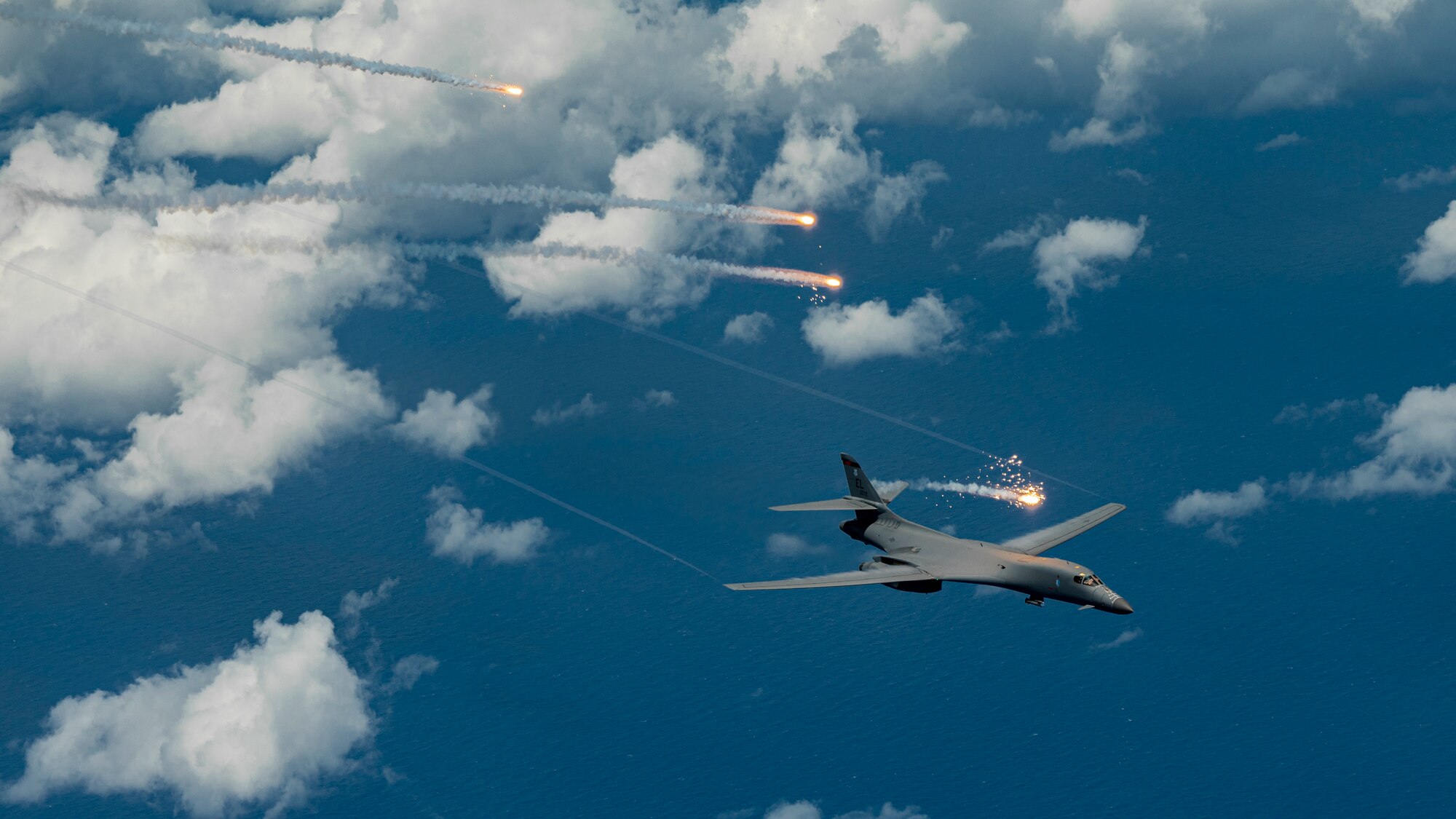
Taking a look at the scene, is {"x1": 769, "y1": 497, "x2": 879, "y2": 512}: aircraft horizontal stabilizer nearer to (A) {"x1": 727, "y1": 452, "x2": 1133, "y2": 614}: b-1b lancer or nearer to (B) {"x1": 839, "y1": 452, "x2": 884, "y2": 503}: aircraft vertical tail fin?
(A) {"x1": 727, "y1": 452, "x2": 1133, "y2": 614}: b-1b lancer

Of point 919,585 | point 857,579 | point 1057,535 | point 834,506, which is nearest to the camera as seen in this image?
point 857,579

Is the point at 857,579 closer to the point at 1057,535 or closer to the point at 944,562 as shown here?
the point at 944,562

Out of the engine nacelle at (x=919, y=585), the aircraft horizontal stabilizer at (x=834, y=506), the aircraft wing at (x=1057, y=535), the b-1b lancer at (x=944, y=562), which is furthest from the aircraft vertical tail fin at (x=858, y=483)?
the aircraft wing at (x=1057, y=535)

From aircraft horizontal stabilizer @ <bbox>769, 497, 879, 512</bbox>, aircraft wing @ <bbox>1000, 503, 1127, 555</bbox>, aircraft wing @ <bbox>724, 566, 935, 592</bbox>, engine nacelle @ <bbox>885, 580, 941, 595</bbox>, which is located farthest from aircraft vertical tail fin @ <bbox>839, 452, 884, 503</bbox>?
aircraft wing @ <bbox>1000, 503, 1127, 555</bbox>

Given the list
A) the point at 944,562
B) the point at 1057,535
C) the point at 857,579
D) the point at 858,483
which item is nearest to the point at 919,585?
the point at 944,562

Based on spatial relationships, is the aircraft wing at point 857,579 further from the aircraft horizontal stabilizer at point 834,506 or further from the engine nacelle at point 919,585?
the aircraft horizontal stabilizer at point 834,506

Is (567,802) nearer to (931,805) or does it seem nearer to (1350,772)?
(931,805)
